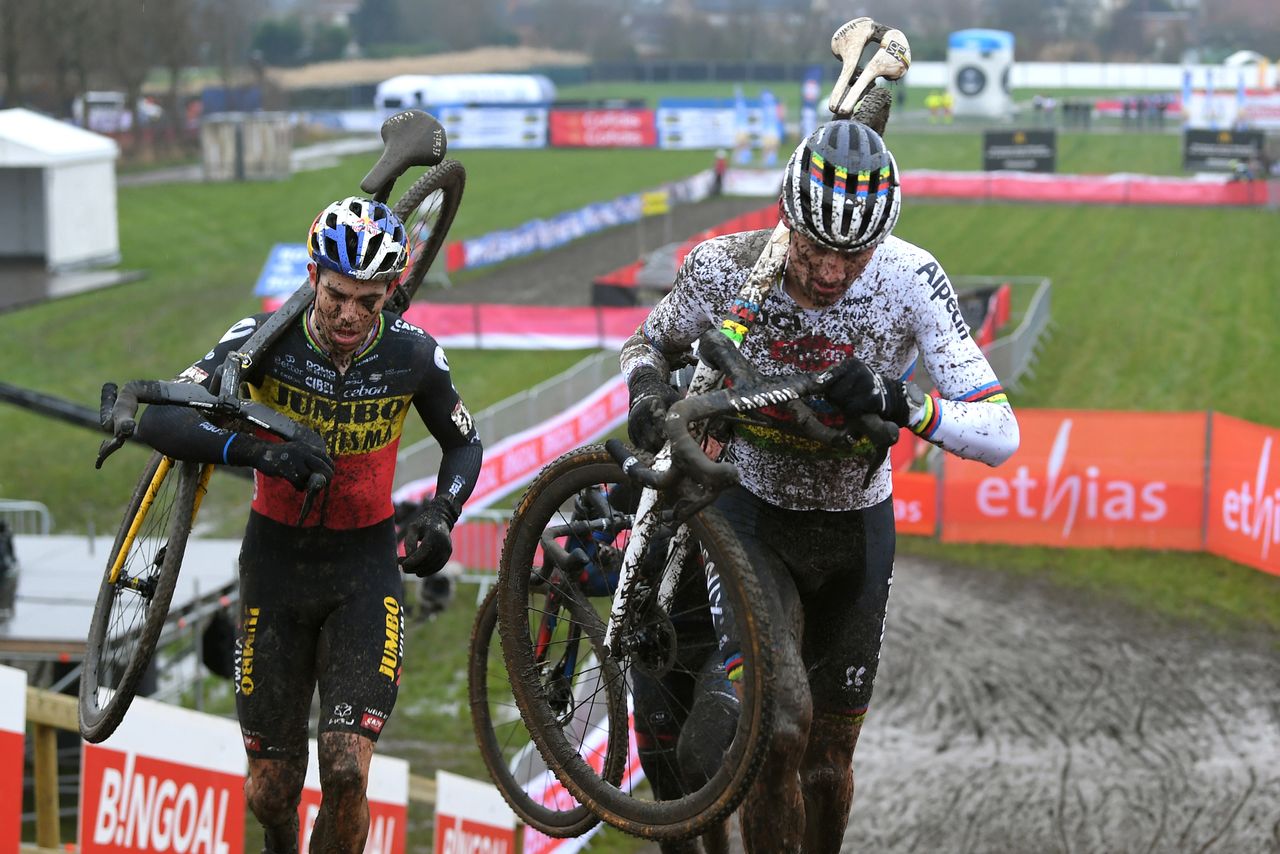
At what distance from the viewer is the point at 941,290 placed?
6.50 m

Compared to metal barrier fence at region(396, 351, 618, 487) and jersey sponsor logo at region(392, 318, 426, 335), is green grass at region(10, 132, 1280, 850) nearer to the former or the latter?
metal barrier fence at region(396, 351, 618, 487)

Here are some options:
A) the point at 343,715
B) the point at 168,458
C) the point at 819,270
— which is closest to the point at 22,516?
the point at 168,458

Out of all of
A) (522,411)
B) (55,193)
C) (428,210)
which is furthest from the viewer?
(55,193)

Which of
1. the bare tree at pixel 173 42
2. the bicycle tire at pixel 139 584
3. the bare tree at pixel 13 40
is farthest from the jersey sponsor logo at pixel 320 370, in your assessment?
the bare tree at pixel 173 42

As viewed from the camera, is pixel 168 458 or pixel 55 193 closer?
pixel 168 458

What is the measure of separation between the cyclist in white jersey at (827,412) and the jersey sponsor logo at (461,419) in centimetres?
104

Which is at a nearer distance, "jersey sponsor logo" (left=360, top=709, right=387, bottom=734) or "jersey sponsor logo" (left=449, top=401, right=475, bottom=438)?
"jersey sponsor logo" (left=360, top=709, right=387, bottom=734)

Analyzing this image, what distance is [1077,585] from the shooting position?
22.4m

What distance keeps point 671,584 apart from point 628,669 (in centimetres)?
53

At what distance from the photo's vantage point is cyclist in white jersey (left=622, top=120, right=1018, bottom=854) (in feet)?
20.0

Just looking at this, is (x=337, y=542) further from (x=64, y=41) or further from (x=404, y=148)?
(x=64, y=41)

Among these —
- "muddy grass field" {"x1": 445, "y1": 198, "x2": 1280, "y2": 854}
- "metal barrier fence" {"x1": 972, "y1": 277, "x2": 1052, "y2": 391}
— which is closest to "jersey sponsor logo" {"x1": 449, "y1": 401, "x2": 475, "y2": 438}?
"muddy grass field" {"x1": 445, "y1": 198, "x2": 1280, "y2": 854}

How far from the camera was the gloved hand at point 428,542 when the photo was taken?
22.9 ft

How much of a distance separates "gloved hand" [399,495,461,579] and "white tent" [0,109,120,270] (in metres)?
41.8
